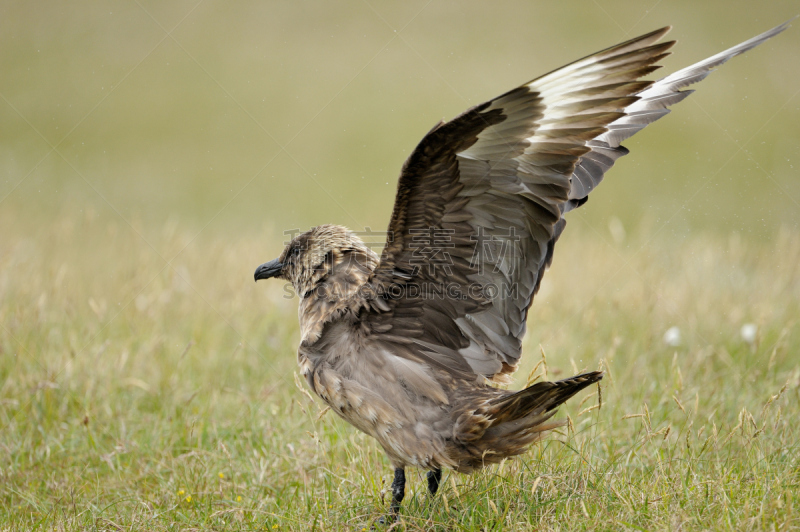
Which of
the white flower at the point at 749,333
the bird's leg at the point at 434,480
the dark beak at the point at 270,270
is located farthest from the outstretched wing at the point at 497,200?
the white flower at the point at 749,333

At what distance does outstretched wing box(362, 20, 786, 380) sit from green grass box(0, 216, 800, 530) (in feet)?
1.66

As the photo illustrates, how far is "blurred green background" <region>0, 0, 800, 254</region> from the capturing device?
37.8 feet

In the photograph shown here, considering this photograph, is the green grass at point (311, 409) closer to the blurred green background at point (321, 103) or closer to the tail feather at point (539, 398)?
the tail feather at point (539, 398)

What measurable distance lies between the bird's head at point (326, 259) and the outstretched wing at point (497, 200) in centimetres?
34

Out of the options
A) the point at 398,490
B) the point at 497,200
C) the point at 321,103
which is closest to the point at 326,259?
the point at 497,200

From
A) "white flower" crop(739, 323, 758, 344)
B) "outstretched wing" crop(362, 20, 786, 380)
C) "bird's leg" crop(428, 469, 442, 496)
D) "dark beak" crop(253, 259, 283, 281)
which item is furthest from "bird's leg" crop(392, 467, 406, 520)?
"white flower" crop(739, 323, 758, 344)

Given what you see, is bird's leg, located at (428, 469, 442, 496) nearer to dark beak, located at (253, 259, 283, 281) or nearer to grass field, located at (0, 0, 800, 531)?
grass field, located at (0, 0, 800, 531)

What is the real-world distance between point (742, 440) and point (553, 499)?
1029 mm

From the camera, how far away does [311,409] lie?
159 inches

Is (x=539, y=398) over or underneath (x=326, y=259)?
underneath

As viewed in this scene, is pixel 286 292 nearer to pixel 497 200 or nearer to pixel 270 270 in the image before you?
pixel 270 270

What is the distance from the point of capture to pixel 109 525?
292 cm

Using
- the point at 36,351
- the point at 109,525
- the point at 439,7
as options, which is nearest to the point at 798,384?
the point at 109,525

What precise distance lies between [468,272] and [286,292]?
11.1 ft
